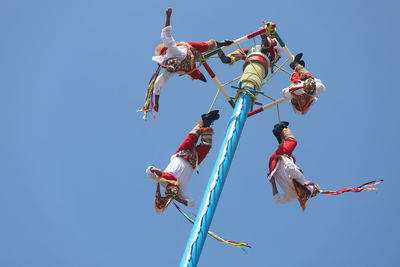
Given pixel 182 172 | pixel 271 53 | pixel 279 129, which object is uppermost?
pixel 271 53

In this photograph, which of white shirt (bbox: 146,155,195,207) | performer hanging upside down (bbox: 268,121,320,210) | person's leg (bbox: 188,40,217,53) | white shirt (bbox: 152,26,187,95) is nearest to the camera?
white shirt (bbox: 146,155,195,207)

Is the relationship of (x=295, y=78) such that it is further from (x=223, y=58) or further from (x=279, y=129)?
(x=223, y=58)

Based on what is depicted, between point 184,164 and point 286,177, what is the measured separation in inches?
59.5

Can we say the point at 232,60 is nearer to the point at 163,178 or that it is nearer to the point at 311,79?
the point at 311,79

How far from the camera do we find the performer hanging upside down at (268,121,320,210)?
6.85 metres

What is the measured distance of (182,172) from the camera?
6.86 m

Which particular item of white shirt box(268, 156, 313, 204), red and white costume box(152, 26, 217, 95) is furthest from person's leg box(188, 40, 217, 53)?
white shirt box(268, 156, 313, 204)

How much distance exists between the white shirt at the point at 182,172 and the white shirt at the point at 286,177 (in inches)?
48.9

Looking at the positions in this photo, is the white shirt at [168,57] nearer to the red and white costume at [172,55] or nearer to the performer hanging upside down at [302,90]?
the red and white costume at [172,55]

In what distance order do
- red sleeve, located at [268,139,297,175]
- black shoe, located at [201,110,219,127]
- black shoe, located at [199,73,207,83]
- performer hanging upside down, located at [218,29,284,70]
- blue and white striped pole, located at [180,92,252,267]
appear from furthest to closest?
performer hanging upside down, located at [218,29,284,70] < black shoe, located at [199,73,207,83] < black shoe, located at [201,110,219,127] < red sleeve, located at [268,139,297,175] < blue and white striped pole, located at [180,92,252,267]

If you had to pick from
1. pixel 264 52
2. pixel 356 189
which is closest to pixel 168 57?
pixel 264 52

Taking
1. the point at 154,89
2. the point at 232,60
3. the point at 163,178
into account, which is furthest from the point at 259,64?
the point at 163,178

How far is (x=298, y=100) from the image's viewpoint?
739cm

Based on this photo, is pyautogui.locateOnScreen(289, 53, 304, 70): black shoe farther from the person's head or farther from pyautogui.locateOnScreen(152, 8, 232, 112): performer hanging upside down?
the person's head
